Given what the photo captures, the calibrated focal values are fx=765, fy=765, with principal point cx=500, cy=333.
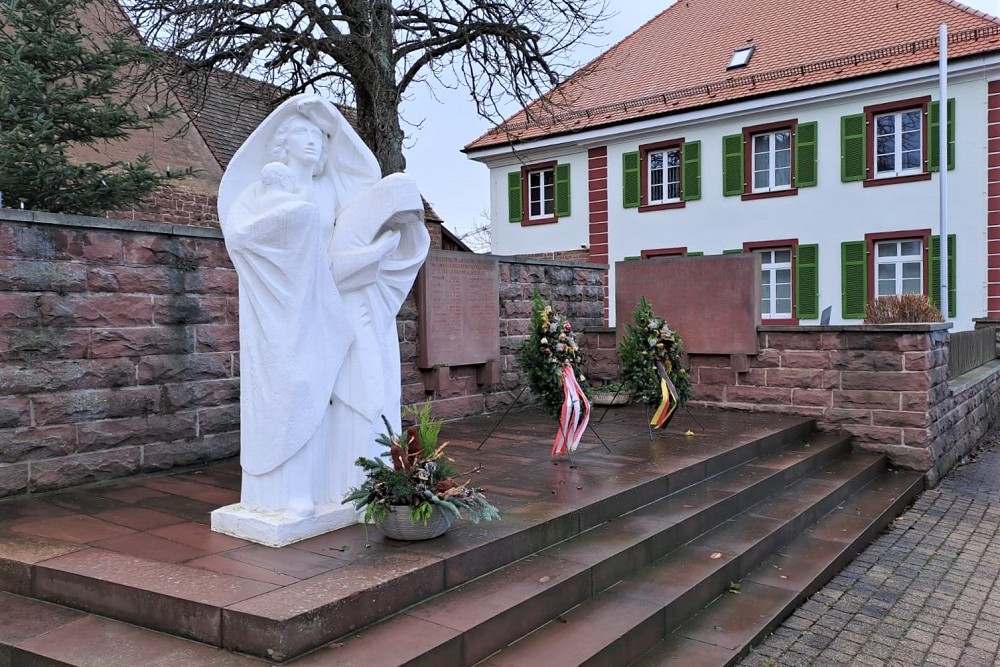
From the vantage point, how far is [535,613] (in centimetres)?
352

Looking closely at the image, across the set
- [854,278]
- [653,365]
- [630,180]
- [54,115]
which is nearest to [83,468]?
[54,115]

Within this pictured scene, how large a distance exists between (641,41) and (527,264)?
60.6 feet

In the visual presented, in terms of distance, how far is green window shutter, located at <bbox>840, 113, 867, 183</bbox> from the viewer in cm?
1794

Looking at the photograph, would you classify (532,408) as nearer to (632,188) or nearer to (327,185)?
(327,185)

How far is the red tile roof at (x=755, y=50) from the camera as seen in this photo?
1788 cm

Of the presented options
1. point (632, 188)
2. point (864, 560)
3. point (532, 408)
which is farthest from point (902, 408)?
point (632, 188)

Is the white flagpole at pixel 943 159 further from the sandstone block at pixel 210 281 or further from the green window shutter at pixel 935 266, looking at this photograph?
the sandstone block at pixel 210 281

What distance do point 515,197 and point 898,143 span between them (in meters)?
10.9

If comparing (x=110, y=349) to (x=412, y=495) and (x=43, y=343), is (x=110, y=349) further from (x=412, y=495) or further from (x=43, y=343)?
(x=412, y=495)

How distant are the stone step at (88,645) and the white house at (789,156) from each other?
13603mm

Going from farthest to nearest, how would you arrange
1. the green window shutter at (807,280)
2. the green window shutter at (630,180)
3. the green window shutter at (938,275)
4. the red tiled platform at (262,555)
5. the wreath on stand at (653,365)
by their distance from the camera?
1. the green window shutter at (630,180)
2. the green window shutter at (807,280)
3. the green window shutter at (938,275)
4. the wreath on stand at (653,365)
5. the red tiled platform at (262,555)

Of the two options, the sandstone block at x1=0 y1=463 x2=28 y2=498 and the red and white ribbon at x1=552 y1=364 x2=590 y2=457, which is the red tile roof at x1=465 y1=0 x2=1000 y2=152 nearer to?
the red and white ribbon at x1=552 y1=364 x2=590 y2=457

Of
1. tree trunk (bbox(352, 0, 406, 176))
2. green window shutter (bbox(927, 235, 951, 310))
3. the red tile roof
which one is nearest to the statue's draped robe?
tree trunk (bbox(352, 0, 406, 176))

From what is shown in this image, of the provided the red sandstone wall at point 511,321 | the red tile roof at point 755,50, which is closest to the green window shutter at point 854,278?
the red tile roof at point 755,50
